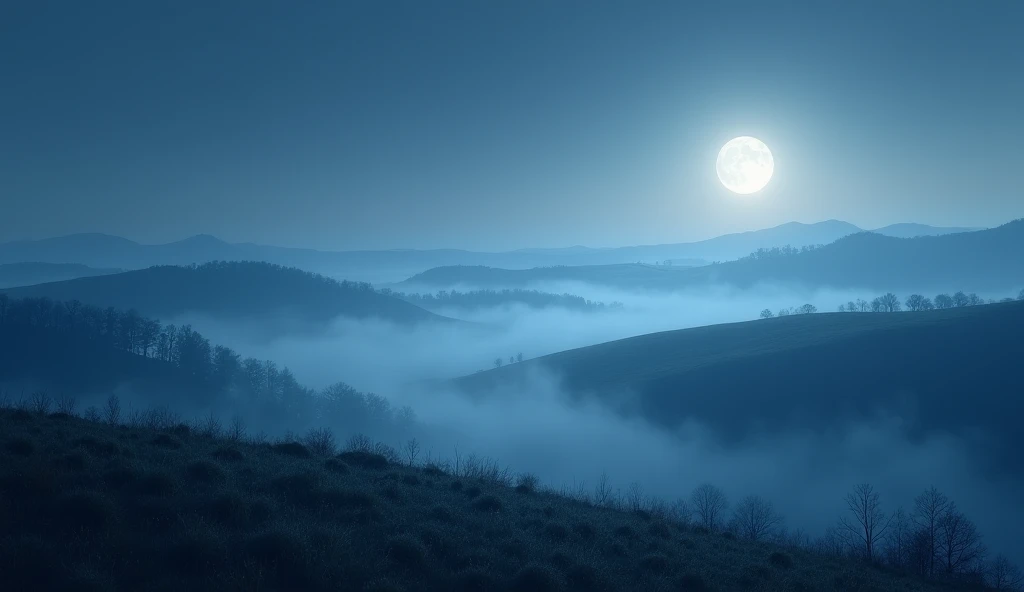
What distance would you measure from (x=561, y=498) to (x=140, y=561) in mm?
13289

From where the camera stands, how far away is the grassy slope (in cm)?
812

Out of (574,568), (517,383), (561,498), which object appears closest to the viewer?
(574,568)

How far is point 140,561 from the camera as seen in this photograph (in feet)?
26.2

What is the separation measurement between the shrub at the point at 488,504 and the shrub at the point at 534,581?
4.38m

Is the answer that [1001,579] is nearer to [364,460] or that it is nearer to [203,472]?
[364,460]

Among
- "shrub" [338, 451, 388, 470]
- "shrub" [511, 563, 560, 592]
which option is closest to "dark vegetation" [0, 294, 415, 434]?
"shrub" [338, 451, 388, 470]

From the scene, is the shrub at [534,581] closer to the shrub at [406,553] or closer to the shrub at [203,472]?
the shrub at [406,553]

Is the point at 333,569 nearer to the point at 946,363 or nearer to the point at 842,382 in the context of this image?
the point at 842,382

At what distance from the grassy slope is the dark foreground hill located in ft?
214

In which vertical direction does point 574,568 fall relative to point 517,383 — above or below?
above

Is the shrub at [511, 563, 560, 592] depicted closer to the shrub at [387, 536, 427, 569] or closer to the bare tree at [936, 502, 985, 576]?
the shrub at [387, 536, 427, 569]

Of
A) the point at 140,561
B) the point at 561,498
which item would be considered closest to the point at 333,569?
the point at 140,561

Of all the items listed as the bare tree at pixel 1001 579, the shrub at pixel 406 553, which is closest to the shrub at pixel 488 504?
the shrub at pixel 406 553

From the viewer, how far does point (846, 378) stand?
78.2 meters
